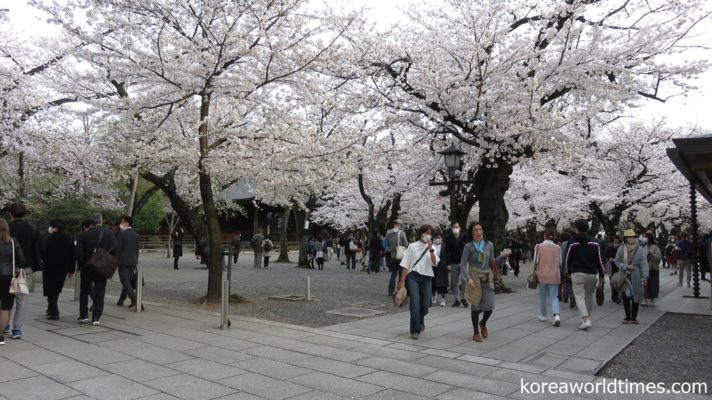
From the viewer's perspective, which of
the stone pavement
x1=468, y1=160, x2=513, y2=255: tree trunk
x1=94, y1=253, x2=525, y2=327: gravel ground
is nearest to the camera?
the stone pavement

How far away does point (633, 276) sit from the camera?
899cm

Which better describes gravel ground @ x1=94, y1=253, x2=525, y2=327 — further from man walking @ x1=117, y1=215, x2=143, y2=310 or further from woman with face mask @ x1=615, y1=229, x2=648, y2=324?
woman with face mask @ x1=615, y1=229, x2=648, y2=324

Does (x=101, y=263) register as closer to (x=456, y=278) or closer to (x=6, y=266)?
(x=6, y=266)

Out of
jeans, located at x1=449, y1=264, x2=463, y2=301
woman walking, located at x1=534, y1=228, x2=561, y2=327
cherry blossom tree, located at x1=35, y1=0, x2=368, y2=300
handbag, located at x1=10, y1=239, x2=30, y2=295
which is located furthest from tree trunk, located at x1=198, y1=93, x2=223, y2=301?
woman walking, located at x1=534, y1=228, x2=561, y2=327

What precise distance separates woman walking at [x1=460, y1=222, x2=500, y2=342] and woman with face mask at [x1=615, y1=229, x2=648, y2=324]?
328 centimetres

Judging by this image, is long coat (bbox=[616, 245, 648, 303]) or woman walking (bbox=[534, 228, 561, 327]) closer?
woman walking (bbox=[534, 228, 561, 327])

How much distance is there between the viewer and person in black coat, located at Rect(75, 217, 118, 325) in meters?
8.04

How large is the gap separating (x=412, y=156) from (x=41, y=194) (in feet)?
55.6

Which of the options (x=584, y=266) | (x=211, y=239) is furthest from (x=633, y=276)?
(x=211, y=239)

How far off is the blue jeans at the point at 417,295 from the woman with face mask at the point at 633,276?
13.6 ft

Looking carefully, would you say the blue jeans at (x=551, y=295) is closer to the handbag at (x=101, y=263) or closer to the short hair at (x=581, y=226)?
the short hair at (x=581, y=226)

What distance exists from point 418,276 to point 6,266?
556 cm

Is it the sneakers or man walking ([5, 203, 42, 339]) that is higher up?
man walking ([5, 203, 42, 339])

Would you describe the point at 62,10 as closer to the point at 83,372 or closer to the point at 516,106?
the point at 83,372
